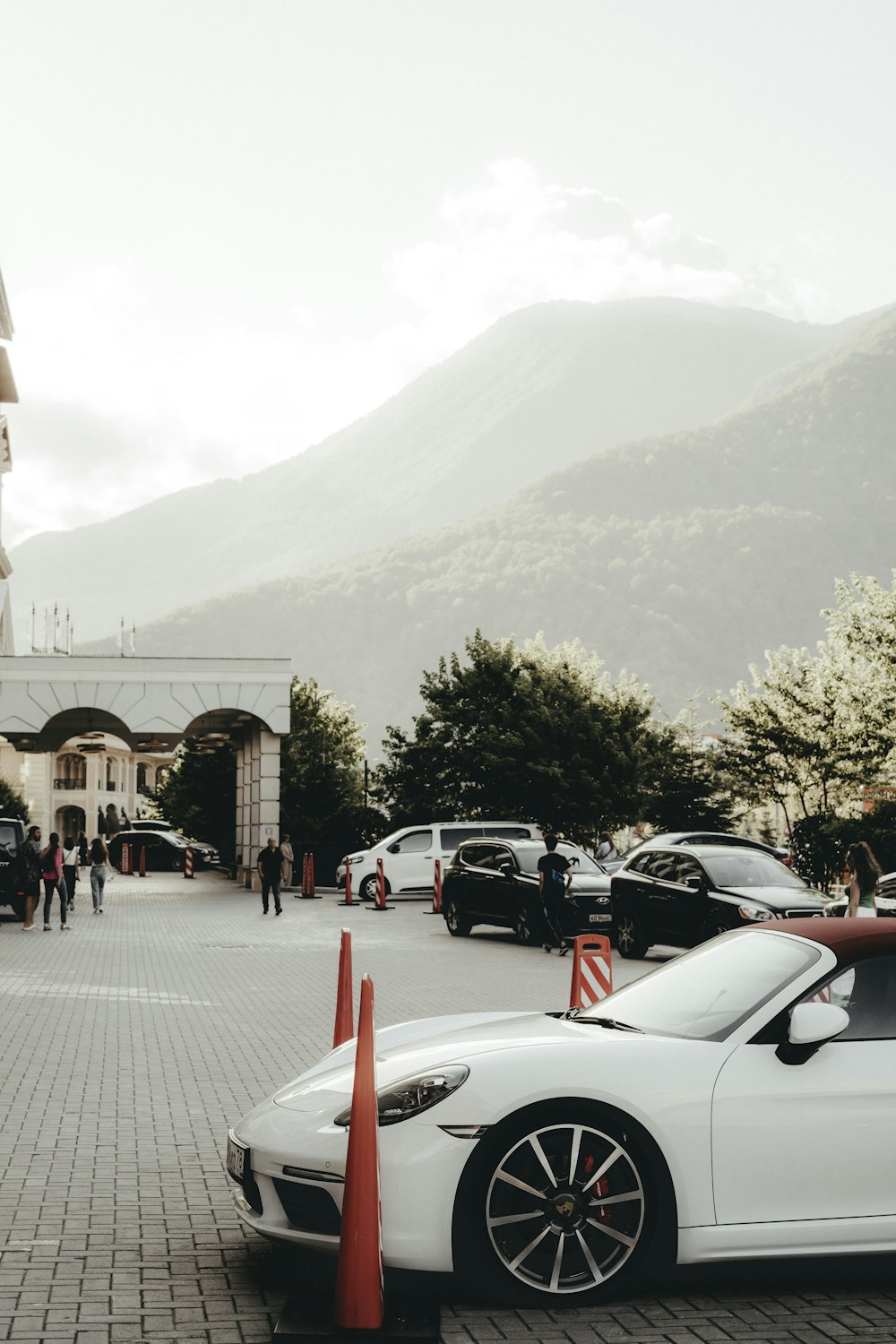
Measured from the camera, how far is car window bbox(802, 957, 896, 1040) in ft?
17.3

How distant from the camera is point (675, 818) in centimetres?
4744

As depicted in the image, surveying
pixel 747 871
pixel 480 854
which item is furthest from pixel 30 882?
pixel 747 871

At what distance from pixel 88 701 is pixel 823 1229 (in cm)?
3627

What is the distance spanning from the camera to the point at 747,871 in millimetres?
19297

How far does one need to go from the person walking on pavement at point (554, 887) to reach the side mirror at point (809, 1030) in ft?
51.4

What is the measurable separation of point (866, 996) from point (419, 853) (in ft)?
93.6

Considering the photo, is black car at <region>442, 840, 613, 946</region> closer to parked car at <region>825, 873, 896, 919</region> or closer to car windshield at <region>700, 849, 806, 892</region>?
A: car windshield at <region>700, 849, 806, 892</region>

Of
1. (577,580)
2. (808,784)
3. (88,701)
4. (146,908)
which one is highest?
(577,580)

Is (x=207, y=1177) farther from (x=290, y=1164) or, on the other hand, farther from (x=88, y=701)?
(x=88, y=701)

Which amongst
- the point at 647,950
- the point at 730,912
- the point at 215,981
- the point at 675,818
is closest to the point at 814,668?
the point at 675,818

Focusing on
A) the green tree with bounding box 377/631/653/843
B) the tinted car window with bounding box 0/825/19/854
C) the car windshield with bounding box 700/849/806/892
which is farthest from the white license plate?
the green tree with bounding box 377/631/653/843

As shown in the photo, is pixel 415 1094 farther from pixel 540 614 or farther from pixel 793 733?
pixel 540 614

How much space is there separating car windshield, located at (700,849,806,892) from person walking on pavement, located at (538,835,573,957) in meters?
2.30

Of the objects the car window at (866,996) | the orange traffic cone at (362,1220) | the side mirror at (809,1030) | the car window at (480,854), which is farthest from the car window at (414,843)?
the orange traffic cone at (362,1220)
